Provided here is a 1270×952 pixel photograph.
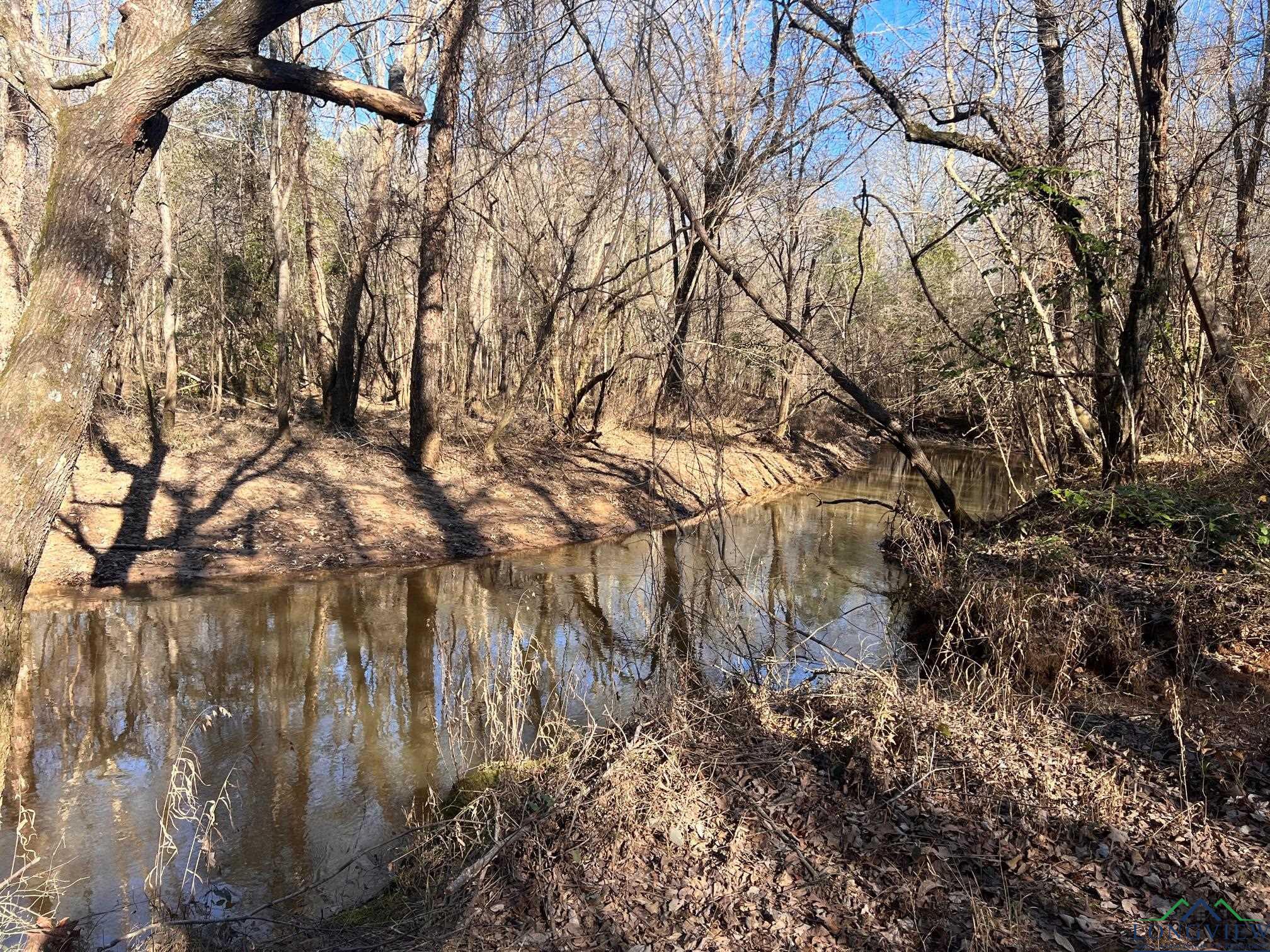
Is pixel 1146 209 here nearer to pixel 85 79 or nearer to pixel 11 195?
pixel 85 79

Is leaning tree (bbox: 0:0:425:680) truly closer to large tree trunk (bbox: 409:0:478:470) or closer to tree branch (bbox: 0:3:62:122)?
tree branch (bbox: 0:3:62:122)

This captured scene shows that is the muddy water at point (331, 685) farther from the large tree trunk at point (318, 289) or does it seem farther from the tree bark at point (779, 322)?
the large tree trunk at point (318, 289)

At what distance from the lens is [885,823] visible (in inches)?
141

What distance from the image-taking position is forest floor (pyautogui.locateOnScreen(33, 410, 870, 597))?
364 inches

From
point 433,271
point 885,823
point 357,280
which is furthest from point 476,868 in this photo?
point 357,280

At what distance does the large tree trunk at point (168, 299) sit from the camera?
11.2 meters

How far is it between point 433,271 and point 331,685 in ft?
24.9

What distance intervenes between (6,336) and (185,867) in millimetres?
9219

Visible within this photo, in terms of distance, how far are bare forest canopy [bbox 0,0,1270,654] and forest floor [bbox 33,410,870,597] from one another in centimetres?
65

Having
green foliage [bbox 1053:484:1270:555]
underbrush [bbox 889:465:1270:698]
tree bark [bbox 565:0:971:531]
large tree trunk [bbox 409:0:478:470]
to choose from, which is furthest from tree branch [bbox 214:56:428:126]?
large tree trunk [bbox 409:0:478:470]

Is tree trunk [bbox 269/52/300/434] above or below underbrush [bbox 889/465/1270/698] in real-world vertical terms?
above

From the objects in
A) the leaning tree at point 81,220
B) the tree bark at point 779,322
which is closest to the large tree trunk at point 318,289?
the tree bark at point 779,322

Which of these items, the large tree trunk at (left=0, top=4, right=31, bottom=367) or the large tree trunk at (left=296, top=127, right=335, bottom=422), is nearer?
the large tree trunk at (left=0, top=4, right=31, bottom=367)

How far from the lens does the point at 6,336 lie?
10281 millimetres
